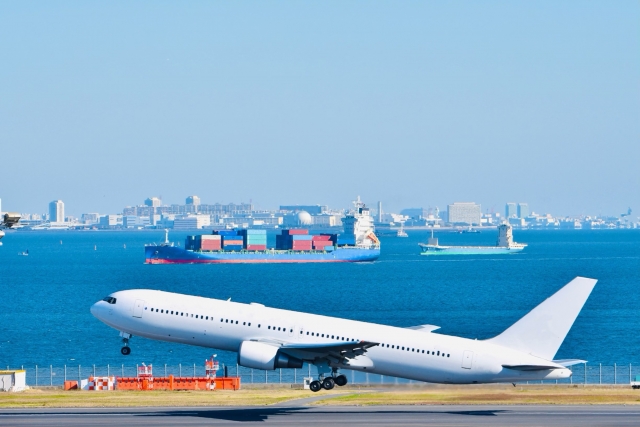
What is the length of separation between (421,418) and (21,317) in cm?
12160

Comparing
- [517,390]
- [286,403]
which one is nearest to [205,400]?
[286,403]

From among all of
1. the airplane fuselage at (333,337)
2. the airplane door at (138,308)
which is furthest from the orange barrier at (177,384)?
the airplane fuselage at (333,337)

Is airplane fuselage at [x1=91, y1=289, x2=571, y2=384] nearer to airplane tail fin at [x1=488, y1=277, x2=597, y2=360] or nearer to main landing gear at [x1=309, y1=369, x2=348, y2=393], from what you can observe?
main landing gear at [x1=309, y1=369, x2=348, y2=393]

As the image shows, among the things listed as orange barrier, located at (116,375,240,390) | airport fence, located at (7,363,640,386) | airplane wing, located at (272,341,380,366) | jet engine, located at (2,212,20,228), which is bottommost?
airport fence, located at (7,363,640,386)

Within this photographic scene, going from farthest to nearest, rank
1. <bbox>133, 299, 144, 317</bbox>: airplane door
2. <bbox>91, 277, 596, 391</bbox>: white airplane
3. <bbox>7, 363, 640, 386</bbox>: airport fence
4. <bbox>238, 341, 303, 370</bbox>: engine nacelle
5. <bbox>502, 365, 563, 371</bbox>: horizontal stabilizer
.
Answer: <bbox>7, 363, 640, 386</bbox>: airport fence, <bbox>133, 299, 144, 317</bbox>: airplane door, <bbox>91, 277, 596, 391</bbox>: white airplane, <bbox>238, 341, 303, 370</bbox>: engine nacelle, <bbox>502, 365, 563, 371</bbox>: horizontal stabilizer

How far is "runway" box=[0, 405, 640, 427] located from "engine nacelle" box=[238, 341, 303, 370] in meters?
2.71

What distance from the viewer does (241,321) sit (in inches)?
2445

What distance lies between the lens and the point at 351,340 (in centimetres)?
6188

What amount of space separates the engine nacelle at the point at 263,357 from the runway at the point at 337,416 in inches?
107

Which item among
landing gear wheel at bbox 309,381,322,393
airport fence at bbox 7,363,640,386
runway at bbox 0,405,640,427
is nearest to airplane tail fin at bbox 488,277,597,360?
runway at bbox 0,405,640,427

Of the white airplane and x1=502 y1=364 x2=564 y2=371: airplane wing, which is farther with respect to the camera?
the white airplane

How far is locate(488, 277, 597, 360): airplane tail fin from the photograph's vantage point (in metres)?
60.5

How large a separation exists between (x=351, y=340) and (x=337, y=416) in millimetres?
6091

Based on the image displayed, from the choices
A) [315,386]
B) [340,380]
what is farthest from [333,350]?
[315,386]
